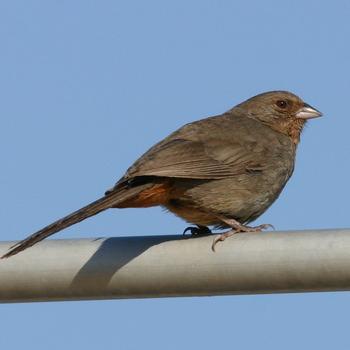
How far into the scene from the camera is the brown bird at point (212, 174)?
16.2 ft

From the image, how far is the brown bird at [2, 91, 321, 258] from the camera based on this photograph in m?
4.94

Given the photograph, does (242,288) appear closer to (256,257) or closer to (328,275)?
(256,257)

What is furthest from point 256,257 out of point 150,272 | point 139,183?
point 139,183

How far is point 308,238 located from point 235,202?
259cm

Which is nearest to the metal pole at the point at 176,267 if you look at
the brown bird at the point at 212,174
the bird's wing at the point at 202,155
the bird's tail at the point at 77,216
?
the bird's tail at the point at 77,216

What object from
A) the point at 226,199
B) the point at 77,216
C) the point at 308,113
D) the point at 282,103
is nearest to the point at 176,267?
the point at 77,216

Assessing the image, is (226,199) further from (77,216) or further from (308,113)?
(308,113)

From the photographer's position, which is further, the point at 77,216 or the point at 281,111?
the point at 281,111

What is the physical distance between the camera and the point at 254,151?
603cm

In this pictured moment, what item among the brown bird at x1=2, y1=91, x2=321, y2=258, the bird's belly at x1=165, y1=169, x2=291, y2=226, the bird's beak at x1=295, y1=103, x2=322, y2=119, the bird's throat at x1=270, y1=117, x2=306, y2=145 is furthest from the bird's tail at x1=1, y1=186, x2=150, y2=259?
the bird's beak at x1=295, y1=103, x2=322, y2=119

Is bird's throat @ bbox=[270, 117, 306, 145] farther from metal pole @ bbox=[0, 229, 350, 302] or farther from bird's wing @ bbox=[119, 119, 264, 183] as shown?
metal pole @ bbox=[0, 229, 350, 302]

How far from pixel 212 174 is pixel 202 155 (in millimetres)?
141

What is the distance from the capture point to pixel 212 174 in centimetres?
552

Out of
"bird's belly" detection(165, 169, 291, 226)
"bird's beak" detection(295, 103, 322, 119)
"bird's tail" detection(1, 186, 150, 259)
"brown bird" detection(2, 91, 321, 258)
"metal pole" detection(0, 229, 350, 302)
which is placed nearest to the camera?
"metal pole" detection(0, 229, 350, 302)
